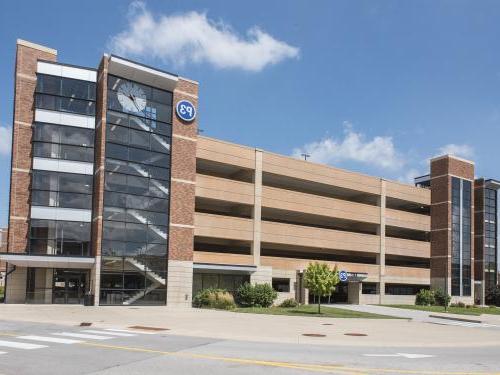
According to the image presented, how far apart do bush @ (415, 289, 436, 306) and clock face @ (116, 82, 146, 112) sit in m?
35.6

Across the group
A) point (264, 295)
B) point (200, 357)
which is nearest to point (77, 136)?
point (264, 295)

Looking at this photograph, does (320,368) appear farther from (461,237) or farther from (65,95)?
(461,237)

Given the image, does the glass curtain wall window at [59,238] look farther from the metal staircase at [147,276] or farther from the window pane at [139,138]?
the window pane at [139,138]

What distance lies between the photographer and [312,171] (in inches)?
2147

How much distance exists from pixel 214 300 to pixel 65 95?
59.8ft

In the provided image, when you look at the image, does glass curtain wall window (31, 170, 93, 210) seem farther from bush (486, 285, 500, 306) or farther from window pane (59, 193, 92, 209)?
bush (486, 285, 500, 306)

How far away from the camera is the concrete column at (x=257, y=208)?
49.1 meters

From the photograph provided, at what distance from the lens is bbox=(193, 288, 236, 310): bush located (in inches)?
1565

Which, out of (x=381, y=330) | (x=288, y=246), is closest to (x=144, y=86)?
(x=288, y=246)

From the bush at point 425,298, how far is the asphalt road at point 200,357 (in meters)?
39.1

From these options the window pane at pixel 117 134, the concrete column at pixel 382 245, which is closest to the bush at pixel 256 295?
the window pane at pixel 117 134

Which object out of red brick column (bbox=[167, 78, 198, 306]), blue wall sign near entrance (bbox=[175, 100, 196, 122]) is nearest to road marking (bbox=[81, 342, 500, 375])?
red brick column (bbox=[167, 78, 198, 306])

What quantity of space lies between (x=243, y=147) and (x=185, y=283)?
13.2 m

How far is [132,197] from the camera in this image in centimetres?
4128
